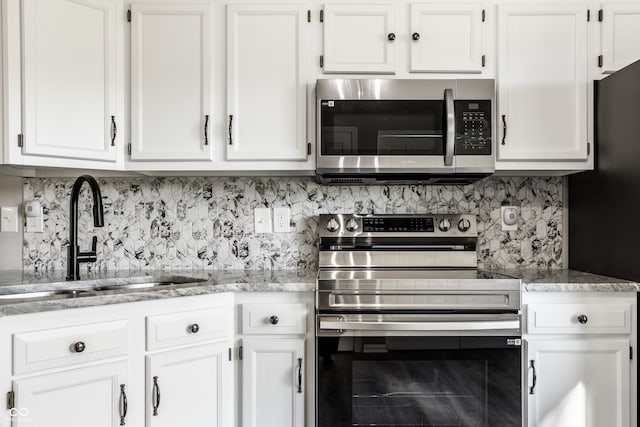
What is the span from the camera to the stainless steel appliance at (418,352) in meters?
1.73

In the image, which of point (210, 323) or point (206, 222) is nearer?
point (210, 323)

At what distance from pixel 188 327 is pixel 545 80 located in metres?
1.84

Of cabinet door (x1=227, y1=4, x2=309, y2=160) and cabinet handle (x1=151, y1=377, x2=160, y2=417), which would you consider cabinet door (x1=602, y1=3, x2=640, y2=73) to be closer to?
cabinet door (x1=227, y1=4, x2=309, y2=160)

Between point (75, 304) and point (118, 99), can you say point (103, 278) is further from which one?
point (118, 99)

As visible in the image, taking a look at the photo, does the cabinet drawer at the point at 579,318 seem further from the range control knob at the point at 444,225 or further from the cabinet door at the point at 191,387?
the cabinet door at the point at 191,387

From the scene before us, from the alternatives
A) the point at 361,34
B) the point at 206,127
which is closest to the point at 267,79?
the point at 206,127

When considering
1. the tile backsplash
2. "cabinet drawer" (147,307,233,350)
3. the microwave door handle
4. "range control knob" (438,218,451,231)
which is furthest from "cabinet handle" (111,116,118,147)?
"range control knob" (438,218,451,231)

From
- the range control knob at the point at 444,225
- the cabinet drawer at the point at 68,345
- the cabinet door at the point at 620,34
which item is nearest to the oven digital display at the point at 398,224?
the range control knob at the point at 444,225

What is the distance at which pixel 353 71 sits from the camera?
78.4 inches

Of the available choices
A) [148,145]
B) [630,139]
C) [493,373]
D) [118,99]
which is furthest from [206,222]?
[630,139]

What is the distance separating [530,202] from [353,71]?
1.14 meters

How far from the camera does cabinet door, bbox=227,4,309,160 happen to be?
1.99 m

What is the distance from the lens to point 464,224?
2168 millimetres

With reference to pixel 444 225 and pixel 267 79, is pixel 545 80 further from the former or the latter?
pixel 267 79
